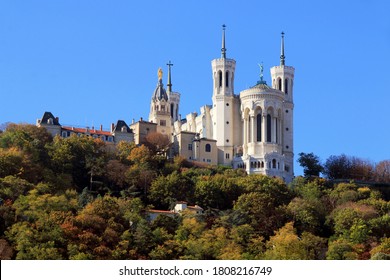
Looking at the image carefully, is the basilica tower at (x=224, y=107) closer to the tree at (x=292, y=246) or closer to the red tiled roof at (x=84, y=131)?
the red tiled roof at (x=84, y=131)

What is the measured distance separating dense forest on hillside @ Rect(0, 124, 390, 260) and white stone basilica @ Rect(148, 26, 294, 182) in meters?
3.24

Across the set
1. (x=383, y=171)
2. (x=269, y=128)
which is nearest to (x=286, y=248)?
(x=269, y=128)

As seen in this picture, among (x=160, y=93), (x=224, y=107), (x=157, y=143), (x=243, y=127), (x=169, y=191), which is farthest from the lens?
(x=160, y=93)

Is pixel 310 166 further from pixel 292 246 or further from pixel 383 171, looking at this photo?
pixel 292 246

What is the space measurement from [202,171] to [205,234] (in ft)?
56.2

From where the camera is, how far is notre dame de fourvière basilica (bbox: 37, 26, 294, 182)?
85375 mm

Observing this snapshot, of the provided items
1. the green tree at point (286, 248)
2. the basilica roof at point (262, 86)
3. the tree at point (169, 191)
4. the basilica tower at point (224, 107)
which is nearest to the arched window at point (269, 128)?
the basilica roof at point (262, 86)

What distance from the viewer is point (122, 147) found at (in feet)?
265

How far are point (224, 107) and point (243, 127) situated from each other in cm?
244

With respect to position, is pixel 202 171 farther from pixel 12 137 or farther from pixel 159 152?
pixel 12 137

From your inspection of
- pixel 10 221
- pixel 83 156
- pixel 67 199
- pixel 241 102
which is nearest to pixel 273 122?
pixel 241 102

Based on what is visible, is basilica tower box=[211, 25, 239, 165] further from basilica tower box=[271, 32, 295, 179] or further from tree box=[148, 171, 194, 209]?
tree box=[148, 171, 194, 209]

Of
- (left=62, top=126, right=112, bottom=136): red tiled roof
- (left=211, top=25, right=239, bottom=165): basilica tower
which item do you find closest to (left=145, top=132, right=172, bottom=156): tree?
(left=62, top=126, right=112, bottom=136): red tiled roof

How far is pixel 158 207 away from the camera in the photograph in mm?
72938
